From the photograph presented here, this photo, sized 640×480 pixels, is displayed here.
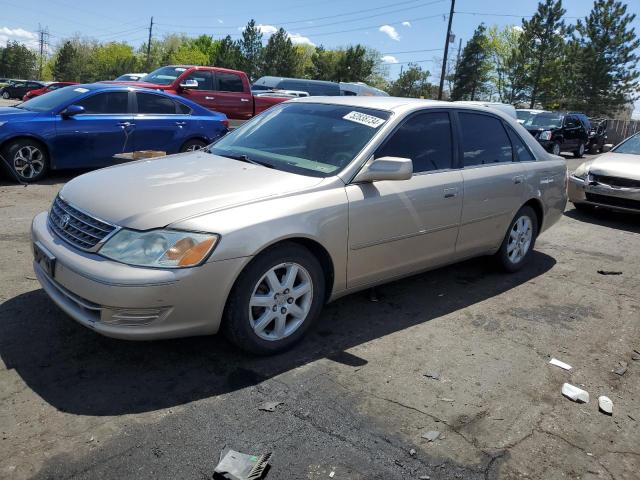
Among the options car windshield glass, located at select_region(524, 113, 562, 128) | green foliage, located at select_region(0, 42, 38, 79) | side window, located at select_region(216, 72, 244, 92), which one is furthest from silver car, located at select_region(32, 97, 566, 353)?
green foliage, located at select_region(0, 42, 38, 79)

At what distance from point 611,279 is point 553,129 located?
14.3 metres

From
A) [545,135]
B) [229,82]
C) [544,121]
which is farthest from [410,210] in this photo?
[544,121]

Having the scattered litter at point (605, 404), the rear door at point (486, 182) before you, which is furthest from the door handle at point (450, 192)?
the scattered litter at point (605, 404)

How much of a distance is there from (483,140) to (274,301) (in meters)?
2.73

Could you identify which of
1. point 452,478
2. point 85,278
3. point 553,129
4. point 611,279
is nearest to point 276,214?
point 85,278

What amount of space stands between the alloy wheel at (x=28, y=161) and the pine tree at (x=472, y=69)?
5883cm

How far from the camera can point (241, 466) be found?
8.30 feet

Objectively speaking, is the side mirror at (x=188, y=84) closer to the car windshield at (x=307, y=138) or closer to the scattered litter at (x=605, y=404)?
the car windshield at (x=307, y=138)

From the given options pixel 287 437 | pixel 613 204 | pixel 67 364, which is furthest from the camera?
pixel 613 204

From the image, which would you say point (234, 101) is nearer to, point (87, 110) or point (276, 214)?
point (87, 110)

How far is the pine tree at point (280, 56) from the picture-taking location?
6378cm

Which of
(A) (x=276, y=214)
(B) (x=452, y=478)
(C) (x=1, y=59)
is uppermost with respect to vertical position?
(C) (x=1, y=59)

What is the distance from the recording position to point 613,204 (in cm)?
870

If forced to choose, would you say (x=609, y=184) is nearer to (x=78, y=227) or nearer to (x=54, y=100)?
(x=78, y=227)
